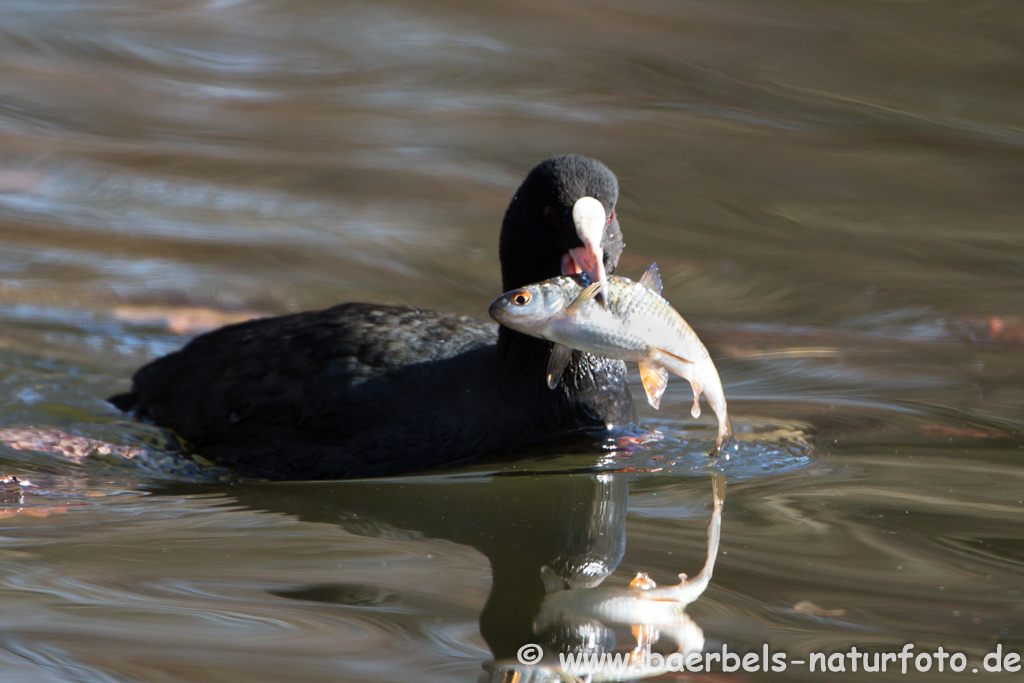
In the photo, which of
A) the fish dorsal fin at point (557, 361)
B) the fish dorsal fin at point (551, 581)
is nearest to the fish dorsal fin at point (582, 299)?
the fish dorsal fin at point (557, 361)

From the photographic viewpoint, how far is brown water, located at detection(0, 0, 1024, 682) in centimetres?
262

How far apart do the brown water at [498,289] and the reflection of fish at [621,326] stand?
0.39 metres

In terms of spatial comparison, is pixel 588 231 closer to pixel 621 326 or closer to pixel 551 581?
pixel 621 326

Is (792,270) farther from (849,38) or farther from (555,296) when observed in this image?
(555,296)

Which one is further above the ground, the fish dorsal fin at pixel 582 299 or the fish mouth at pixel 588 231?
the fish mouth at pixel 588 231

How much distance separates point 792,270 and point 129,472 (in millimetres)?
3548

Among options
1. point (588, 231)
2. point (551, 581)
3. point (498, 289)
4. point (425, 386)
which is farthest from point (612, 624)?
point (498, 289)

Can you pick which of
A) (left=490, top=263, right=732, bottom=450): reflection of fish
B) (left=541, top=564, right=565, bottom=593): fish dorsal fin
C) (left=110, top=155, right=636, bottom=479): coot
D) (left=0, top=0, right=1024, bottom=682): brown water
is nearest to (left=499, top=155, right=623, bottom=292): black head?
(left=110, top=155, right=636, bottom=479): coot

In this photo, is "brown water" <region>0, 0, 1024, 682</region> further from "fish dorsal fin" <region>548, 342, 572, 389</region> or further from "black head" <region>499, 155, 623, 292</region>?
"black head" <region>499, 155, 623, 292</region>

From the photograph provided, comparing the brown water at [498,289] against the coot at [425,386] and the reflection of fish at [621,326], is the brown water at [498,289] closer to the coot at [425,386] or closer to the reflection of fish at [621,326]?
the coot at [425,386]

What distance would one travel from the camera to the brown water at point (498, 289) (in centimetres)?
262

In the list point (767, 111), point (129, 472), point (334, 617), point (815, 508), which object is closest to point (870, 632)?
point (815, 508)

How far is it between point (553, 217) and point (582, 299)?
2.28 feet

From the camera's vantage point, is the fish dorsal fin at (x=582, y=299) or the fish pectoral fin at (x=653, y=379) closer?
the fish dorsal fin at (x=582, y=299)
